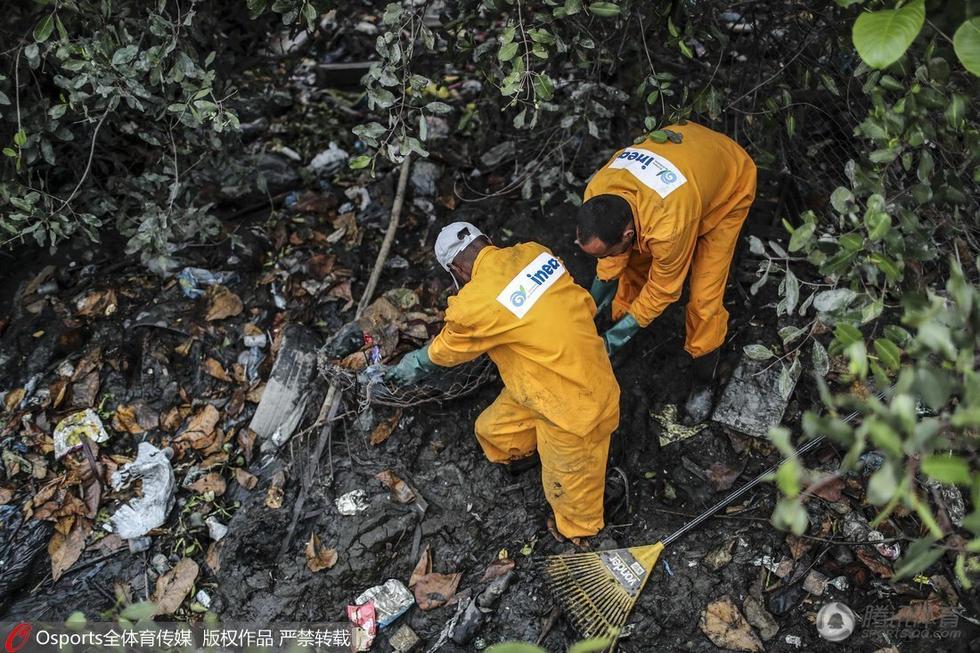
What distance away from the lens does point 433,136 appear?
15.3ft

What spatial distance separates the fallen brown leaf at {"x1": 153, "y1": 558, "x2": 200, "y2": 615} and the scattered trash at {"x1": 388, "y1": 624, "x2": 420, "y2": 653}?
0.99 meters

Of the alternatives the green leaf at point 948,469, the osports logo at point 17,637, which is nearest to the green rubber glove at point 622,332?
the green leaf at point 948,469

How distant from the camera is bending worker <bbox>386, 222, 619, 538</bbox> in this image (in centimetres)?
279

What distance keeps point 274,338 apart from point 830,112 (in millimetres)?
3112

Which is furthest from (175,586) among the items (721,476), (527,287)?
(721,476)

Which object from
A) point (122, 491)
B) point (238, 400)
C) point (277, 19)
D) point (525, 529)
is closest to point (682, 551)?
point (525, 529)

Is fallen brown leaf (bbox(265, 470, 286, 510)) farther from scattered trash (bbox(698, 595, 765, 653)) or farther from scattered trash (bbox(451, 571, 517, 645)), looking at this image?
scattered trash (bbox(698, 595, 765, 653))

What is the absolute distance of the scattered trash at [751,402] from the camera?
3.51 m

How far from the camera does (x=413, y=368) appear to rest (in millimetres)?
3209

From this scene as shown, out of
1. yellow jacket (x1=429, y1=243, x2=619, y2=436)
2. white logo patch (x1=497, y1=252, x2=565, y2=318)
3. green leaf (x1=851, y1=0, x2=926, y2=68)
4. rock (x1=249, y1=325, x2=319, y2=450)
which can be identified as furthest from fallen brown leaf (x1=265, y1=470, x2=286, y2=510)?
green leaf (x1=851, y1=0, x2=926, y2=68)

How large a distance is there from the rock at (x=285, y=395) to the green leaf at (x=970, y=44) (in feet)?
10.1

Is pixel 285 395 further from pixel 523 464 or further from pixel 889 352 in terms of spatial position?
pixel 889 352

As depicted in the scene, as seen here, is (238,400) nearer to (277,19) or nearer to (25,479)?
(25,479)

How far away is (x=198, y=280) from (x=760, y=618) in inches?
134
